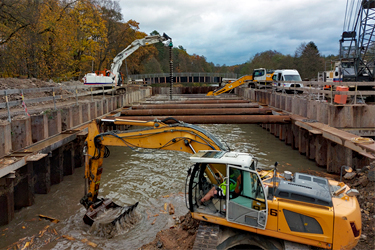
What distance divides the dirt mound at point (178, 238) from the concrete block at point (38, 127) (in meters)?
→ 6.55

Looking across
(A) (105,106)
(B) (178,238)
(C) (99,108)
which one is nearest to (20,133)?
(B) (178,238)

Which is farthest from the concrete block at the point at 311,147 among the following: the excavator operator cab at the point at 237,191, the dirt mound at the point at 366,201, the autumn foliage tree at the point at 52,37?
the autumn foliage tree at the point at 52,37

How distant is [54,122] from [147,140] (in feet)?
20.2

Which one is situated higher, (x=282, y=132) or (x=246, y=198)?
(x=246, y=198)

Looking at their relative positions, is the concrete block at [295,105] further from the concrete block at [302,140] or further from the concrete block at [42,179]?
the concrete block at [42,179]

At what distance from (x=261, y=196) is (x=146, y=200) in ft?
19.1

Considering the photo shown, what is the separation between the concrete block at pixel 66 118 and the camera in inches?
506

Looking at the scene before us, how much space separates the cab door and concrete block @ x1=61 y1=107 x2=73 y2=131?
31.5 ft

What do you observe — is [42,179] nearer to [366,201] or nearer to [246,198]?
[246,198]

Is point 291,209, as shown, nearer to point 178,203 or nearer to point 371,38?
point 178,203

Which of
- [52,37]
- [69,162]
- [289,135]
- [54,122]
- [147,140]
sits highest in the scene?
[52,37]

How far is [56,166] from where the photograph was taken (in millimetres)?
11680

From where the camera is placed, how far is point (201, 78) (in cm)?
6103

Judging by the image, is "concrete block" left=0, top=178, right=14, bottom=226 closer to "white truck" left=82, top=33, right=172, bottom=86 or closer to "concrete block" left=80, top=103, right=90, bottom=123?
"concrete block" left=80, top=103, right=90, bottom=123
